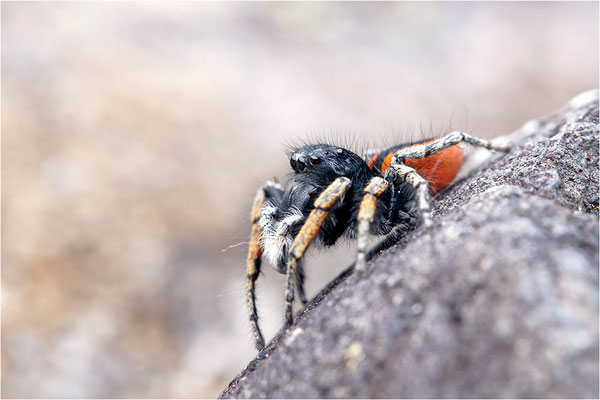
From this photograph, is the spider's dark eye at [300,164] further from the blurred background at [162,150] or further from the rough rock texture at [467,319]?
the rough rock texture at [467,319]

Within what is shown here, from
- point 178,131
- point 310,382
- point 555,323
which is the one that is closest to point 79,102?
point 178,131

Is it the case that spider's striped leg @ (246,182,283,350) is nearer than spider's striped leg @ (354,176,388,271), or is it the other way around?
spider's striped leg @ (354,176,388,271)

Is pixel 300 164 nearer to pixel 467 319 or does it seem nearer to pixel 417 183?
pixel 417 183

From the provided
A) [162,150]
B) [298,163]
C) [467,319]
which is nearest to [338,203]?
[298,163]

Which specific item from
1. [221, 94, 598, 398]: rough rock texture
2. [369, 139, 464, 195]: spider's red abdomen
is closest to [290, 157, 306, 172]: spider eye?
[369, 139, 464, 195]: spider's red abdomen

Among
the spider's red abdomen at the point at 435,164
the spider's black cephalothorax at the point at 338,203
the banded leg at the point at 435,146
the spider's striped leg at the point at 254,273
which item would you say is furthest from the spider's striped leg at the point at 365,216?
the spider's striped leg at the point at 254,273

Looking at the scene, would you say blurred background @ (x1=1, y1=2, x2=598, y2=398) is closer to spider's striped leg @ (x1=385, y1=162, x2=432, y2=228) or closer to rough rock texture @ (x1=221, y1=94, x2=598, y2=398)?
spider's striped leg @ (x1=385, y1=162, x2=432, y2=228)

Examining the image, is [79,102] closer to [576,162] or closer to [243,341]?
[243,341]
